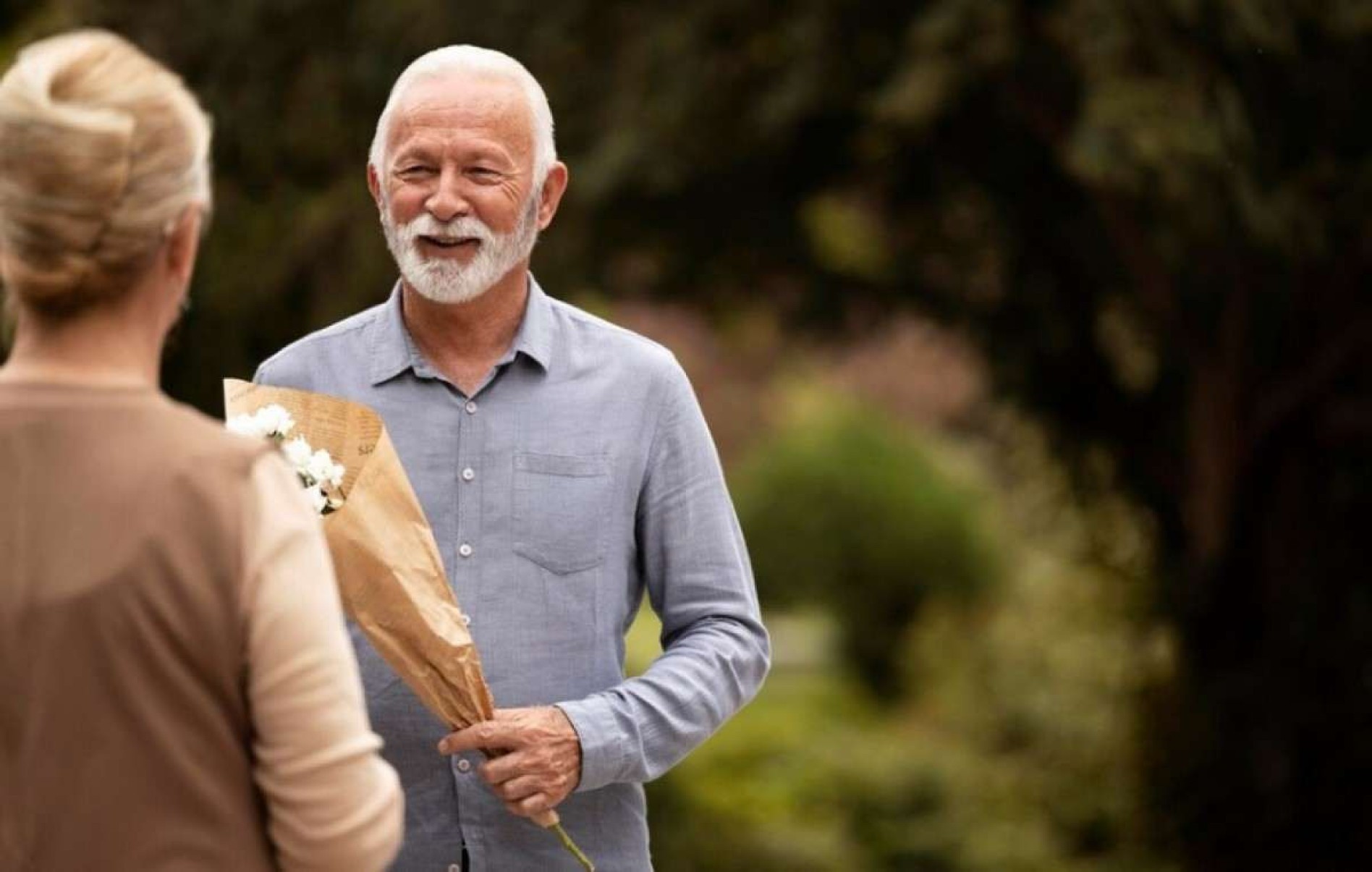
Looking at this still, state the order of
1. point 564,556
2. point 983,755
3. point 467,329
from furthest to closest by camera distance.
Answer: point 983,755, point 467,329, point 564,556

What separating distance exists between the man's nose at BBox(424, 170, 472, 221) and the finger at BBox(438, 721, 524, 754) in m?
0.70

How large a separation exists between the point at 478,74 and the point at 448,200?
0.19m

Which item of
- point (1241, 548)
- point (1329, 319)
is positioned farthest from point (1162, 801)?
point (1329, 319)

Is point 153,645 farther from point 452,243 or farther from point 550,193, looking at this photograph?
point 550,193

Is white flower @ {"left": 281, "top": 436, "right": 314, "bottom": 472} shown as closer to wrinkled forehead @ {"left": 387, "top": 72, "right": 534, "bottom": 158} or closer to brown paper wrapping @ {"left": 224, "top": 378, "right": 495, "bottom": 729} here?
brown paper wrapping @ {"left": 224, "top": 378, "right": 495, "bottom": 729}

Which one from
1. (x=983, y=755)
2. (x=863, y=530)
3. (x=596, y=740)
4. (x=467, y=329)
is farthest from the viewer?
(x=863, y=530)

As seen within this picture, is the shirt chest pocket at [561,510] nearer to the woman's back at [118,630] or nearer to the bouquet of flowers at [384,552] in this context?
the bouquet of flowers at [384,552]

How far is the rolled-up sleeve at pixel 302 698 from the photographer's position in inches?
83.0

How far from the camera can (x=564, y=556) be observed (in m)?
3.13

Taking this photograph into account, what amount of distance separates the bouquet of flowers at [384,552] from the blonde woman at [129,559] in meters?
0.69

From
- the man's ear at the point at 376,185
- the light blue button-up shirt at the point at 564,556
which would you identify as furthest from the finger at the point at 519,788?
the man's ear at the point at 376,185

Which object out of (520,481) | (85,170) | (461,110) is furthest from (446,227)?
(85,170)

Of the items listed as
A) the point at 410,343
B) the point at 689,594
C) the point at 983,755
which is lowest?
the point at 983,755

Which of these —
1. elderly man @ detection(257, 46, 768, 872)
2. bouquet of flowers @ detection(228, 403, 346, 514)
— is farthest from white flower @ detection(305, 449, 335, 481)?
elderly man @ detection(257, 46, 768, 872)
